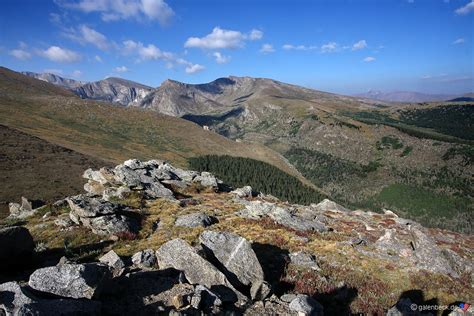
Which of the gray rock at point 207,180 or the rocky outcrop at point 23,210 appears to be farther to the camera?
the gray rock at point 207,180

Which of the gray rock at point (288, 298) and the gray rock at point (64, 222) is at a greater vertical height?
the gray rock at point (64, 222)

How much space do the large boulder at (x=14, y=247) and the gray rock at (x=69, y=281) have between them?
20.4 feet

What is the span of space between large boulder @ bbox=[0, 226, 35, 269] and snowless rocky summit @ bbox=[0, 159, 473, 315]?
62 millimetres

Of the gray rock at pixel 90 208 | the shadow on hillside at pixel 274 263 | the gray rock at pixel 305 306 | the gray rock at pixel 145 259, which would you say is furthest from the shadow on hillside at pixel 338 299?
the gray rock at pixel 90 208

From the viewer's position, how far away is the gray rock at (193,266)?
17.4 m

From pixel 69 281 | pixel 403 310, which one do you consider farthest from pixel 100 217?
pixel 403 310

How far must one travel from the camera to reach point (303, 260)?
81.0 ft

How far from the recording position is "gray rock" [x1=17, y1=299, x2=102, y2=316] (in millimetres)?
11328

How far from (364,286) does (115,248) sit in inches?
729

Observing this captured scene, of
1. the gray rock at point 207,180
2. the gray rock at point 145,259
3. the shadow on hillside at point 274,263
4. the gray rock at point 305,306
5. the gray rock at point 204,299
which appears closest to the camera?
the gray rock at point 204,299

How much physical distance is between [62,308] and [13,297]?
6.26 feet

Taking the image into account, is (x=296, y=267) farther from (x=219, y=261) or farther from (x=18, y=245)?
(x=18, y=245)

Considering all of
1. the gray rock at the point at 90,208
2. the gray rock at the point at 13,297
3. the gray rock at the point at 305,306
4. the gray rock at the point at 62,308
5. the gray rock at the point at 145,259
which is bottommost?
the gray rock at the point at 305,306

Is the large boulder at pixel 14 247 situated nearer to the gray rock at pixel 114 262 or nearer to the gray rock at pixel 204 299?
the gray rock at pixel 114 262
